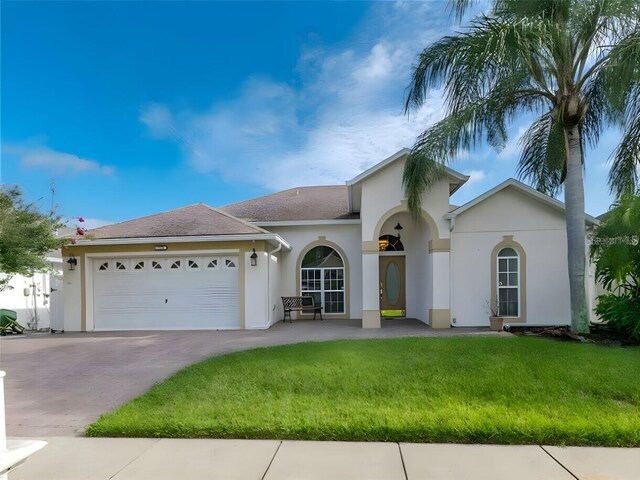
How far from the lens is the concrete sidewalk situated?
3.44 m

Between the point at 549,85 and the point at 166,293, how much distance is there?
44.2ft

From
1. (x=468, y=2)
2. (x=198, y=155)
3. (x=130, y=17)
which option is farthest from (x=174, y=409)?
(x=198, y=155)

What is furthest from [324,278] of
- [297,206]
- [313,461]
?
[313,461]

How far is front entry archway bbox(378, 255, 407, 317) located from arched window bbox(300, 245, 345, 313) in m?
1.66

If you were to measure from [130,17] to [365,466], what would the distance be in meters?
13.6

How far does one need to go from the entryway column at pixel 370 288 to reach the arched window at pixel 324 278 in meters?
2.89

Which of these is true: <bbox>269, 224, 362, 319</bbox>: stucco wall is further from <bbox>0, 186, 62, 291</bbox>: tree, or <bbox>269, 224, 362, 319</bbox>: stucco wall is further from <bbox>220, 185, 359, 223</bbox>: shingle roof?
<bbox>0, 186, 62, 291</bbox>: tree

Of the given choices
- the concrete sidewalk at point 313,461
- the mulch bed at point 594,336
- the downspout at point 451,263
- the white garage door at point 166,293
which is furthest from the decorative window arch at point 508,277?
the white garage door at point 166,293

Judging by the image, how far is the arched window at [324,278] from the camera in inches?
584

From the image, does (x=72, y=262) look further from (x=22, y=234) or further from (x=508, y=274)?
(x=508, y=274)

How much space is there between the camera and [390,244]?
14750 millimetres

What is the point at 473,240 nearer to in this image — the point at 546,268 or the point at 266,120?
the point at 546,268

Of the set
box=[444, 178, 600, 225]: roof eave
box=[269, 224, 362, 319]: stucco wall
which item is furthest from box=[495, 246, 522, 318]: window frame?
box=[269, 224, 362, 319]: stucco wall

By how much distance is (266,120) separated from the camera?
14.9 meters
